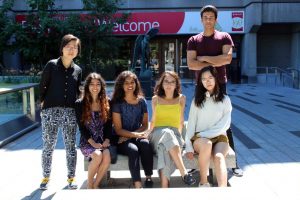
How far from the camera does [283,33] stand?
2608 cm

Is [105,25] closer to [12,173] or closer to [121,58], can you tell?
[121,58]

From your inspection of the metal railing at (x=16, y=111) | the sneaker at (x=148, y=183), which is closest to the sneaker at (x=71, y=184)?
the sneaker at (x=148, y=183)

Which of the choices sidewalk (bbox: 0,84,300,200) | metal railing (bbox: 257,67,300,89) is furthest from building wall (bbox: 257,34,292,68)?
sidewalk (bbox: 0,84,300,200)

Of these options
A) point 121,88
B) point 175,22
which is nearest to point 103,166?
point 121,88

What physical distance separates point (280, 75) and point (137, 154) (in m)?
21.0

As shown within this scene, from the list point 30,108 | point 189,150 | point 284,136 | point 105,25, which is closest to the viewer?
point 189,150

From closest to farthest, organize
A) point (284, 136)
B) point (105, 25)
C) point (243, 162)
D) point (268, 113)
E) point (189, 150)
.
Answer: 1. point (189, 150)
2. point (243, 162)
3. point (284, 136)
4. point (268, 113)
5. point (105, 25)

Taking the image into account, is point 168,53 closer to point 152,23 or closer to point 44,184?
point 152,23

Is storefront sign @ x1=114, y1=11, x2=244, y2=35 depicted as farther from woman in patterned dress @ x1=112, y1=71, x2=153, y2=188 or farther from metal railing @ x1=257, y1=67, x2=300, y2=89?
woman in patterned dress @ x1=112, y1=71, x2=153, y2=188

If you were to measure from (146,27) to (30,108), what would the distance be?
15.6 metres

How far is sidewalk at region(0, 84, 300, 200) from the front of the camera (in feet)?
10.2

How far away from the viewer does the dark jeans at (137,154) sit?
4654 mm

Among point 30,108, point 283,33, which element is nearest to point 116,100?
point 30,108

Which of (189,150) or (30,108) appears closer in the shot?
(189,150)
